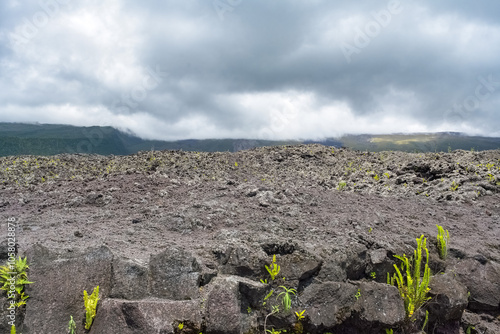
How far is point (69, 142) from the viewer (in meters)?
53.2

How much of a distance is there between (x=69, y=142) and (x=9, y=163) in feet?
151

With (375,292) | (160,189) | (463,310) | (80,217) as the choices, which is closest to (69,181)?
(160,189)

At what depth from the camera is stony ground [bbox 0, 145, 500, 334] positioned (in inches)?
225

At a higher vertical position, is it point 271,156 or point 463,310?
point 271,156

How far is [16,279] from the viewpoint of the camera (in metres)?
3.82

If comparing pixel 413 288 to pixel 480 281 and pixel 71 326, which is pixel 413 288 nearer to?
pixel 480 281

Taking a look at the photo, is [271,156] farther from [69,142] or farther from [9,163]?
[69,142]

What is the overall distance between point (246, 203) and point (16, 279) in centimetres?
478

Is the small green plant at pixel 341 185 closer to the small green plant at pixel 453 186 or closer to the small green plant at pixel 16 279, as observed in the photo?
the small green plant at pixel 453 186

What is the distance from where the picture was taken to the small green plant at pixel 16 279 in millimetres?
3748

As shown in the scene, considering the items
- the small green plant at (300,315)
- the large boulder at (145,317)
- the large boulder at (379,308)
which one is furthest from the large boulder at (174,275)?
the large boulder at (379,308)

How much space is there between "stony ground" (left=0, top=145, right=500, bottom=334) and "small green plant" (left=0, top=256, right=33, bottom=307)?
622 mm

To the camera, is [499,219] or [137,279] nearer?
[137,279]

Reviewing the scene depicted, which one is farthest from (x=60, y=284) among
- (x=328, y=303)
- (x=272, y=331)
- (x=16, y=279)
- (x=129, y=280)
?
(x=328, y=303)
